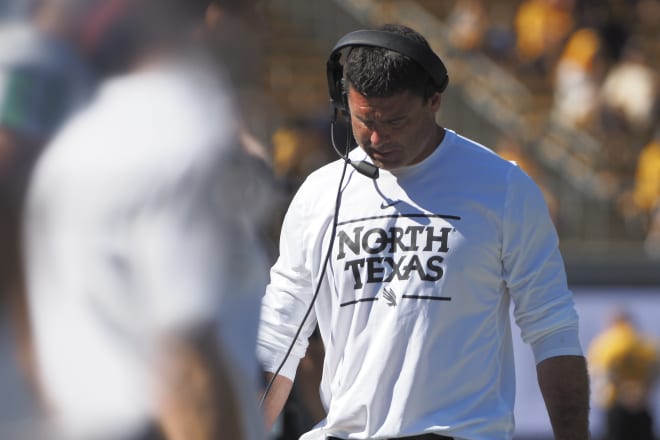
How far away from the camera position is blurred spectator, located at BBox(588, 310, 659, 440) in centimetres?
1105

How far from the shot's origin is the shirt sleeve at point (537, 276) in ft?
11.3

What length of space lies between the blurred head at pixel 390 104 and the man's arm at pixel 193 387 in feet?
7.43

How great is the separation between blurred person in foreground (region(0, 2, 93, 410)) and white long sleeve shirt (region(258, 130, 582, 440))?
2.15 m

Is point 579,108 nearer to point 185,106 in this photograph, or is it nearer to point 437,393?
point 437,393

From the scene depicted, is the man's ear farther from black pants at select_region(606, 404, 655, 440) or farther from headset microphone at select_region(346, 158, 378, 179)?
black pants at select_region(606, 404, 655, 440)

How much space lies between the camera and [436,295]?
135 inches

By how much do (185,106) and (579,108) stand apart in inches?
584

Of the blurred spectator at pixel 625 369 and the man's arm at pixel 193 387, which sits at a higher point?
the blurred spectator at pixel 625 369

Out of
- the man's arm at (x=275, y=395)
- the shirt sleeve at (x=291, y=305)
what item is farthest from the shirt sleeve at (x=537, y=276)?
the man's arm at (x=275, y=395)

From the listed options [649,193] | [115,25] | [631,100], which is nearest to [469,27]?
[631,100]

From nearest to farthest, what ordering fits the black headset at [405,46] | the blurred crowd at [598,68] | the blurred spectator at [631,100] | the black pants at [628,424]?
1. the black headset at [405,46]
2. the black pants at [628,424]
3. the blurred crowd at [598,68]
4. the blurred spectator at [631,100]

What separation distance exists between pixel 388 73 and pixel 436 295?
0.62 metres

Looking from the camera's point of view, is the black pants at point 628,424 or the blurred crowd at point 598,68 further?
→ the blurred crowd at point 598,68

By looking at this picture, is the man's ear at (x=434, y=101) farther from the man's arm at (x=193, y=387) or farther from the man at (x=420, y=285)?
the man's arm at (x=193, y=387)
